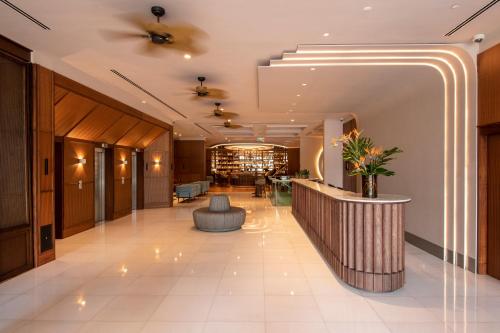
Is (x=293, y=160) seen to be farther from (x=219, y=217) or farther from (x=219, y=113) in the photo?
(x=219, y=217)

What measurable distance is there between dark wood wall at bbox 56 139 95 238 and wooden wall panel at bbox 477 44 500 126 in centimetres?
798

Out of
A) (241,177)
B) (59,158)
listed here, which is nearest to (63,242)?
(59,158)

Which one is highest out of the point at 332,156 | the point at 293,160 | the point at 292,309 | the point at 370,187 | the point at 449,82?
the point at 449,82

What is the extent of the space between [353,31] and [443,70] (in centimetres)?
206

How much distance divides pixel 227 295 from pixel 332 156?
314 inches

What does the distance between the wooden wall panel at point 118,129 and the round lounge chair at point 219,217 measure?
11.3 ft

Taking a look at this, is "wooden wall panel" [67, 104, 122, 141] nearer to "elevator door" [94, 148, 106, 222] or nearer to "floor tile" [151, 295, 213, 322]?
"elevator door" [94, 148, 106, 222]

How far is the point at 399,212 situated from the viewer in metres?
3.64

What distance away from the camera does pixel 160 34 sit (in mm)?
3379

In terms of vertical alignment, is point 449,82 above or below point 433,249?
above

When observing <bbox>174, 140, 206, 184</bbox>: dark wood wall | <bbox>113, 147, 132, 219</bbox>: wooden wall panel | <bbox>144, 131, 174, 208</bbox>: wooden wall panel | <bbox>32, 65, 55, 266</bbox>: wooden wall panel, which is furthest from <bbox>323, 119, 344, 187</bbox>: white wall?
<bbox>174, 140, 206, 184</bbox>: dark wood wall

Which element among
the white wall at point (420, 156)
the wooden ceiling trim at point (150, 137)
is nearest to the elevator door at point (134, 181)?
the wooden ceiling trim at point (150, 137)

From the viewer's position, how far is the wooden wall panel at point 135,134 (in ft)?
29.6

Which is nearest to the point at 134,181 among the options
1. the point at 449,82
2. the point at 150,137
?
the point at 150,137
